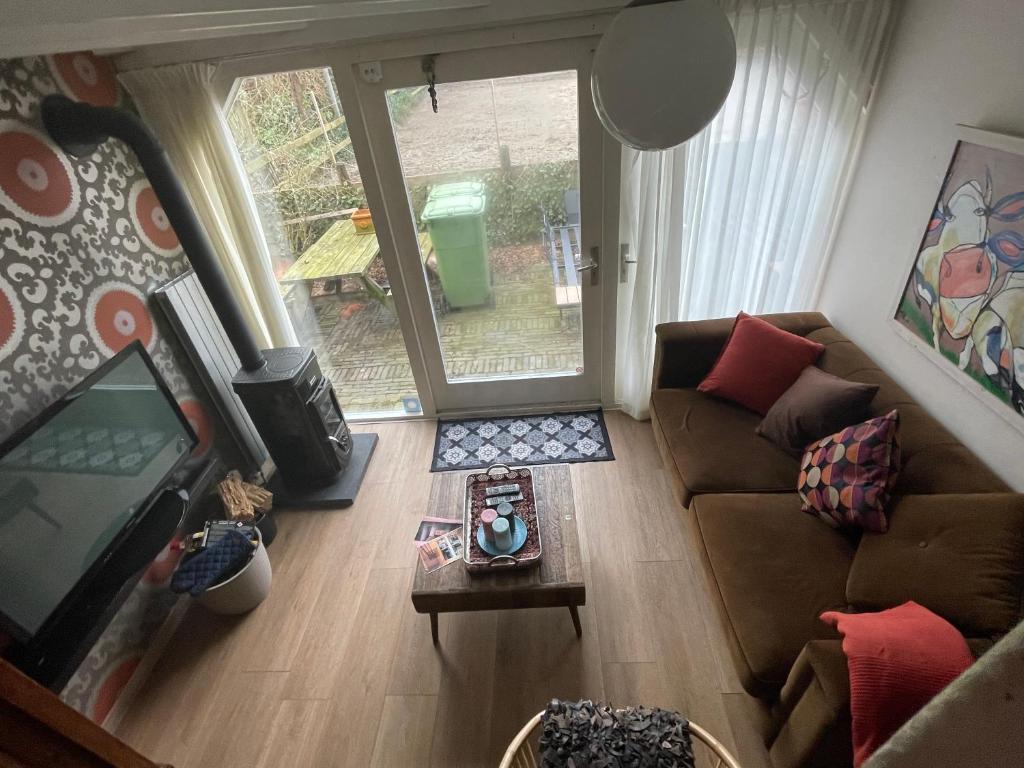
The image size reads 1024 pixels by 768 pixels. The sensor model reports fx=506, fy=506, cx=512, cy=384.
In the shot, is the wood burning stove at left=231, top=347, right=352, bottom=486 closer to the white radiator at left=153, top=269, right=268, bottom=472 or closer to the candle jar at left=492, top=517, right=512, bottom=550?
the white radiator at left=153, top=269, right=268, bottom=472

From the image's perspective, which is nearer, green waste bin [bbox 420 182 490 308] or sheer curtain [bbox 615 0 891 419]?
sheer curtain [bbox 615 0 891 419]

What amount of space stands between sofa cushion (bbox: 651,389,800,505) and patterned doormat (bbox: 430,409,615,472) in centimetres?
52

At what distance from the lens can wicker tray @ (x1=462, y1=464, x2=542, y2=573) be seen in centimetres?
178

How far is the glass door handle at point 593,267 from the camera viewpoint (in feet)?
8.55

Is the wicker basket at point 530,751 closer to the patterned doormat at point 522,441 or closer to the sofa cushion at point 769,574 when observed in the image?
the sofa cushion at point 769,574

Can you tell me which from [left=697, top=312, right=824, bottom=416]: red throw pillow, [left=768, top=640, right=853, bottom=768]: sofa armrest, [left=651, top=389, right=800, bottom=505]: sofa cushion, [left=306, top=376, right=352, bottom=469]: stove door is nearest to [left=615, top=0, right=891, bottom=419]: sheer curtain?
[left=697, top=312, right=824, bottom=416]: red throw pillow

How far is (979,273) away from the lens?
171 cm

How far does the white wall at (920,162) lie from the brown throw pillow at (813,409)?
0.30 m

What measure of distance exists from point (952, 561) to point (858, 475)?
1.11ft

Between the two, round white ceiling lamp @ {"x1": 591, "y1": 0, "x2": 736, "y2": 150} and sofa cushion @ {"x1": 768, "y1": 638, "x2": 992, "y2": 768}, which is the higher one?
round white ceiling lamp @ {"x1": 591, "y1": 0, "x2": 736, "y2": 150}

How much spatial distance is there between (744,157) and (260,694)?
3.03 metres

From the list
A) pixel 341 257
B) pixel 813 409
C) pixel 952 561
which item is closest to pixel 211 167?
pixel 341 257

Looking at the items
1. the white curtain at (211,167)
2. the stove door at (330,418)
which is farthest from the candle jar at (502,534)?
the white curtain at (211,167)

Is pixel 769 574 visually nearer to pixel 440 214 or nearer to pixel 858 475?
pixel 858 475
